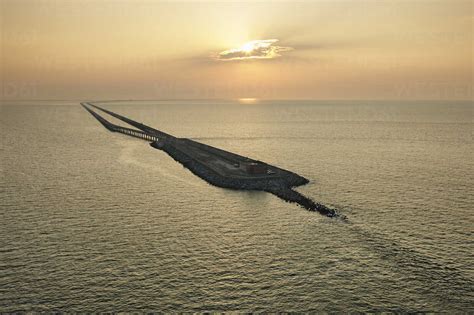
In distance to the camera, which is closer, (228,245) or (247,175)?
(228,245)

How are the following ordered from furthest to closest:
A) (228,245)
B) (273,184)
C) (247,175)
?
(247,175) → (273,184) → (228,245)

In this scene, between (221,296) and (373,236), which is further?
(373,236)

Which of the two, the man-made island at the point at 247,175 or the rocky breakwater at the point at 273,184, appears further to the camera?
the man-made island at the point at 247,175

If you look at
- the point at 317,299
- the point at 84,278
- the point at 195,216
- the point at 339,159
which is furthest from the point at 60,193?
→ the point at 339,159

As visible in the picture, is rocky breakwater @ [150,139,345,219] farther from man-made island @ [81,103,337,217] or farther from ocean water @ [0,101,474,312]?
ocean water @ [0,101,474,312]

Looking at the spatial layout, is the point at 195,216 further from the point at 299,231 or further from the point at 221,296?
the point at 221,296

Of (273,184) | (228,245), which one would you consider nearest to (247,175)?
(273,184)

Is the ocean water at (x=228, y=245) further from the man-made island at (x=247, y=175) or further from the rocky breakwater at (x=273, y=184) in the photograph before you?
the man-made island at (x=247, y=175)

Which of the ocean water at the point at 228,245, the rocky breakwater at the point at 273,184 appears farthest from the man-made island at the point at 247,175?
the ocean water at the point at 228,245

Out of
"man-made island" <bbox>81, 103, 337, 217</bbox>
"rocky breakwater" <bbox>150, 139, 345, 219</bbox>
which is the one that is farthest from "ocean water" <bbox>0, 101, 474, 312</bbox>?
"man-made island" <bbox>81, 103, 337, 217</bbox>

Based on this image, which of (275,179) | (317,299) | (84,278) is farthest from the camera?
(275,179)

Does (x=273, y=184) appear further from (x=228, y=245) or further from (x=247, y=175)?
(x=228, y=245)
